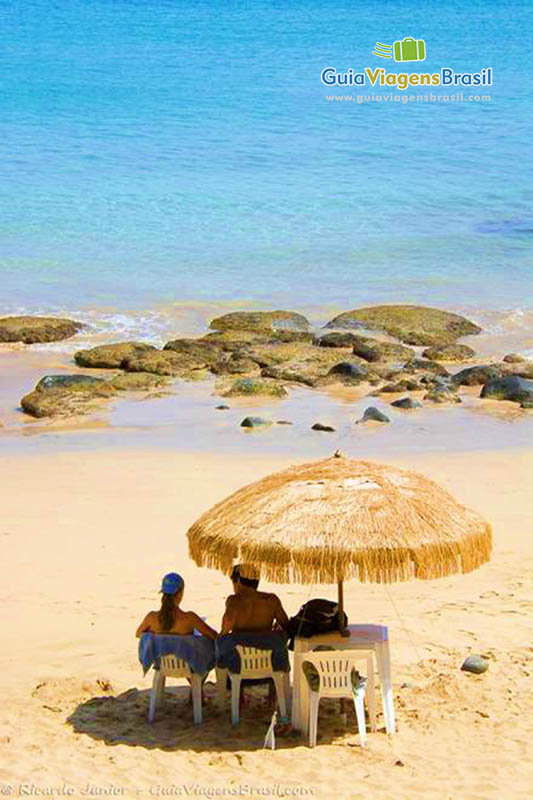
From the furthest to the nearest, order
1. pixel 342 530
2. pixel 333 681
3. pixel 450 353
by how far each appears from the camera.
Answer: pixel 450 353
pixel 333 681
pixel 342 530

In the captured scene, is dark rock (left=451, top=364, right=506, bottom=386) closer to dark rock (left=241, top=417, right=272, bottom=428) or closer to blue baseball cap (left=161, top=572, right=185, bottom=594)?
dark rock (left=241, top=417, right=272, bottom=428)

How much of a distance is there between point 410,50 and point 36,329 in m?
40.0

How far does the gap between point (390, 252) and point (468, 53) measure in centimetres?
2850

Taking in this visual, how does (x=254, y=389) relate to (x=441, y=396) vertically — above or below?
above

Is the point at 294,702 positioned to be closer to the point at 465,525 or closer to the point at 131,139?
the point at 465,525

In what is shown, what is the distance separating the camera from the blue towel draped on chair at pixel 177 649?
877 cm

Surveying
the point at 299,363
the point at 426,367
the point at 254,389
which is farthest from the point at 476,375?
the point at 254,389

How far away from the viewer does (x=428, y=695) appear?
9.48 m

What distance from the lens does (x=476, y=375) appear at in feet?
66.0

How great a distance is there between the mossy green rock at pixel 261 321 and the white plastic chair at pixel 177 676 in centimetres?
1445

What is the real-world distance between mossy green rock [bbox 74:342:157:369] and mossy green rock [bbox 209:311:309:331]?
2.07 metres

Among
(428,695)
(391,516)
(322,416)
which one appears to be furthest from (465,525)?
(322,416)

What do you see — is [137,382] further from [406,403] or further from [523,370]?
[523,370]

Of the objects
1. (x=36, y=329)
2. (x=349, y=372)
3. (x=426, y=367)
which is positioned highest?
(x=36, y=329)
